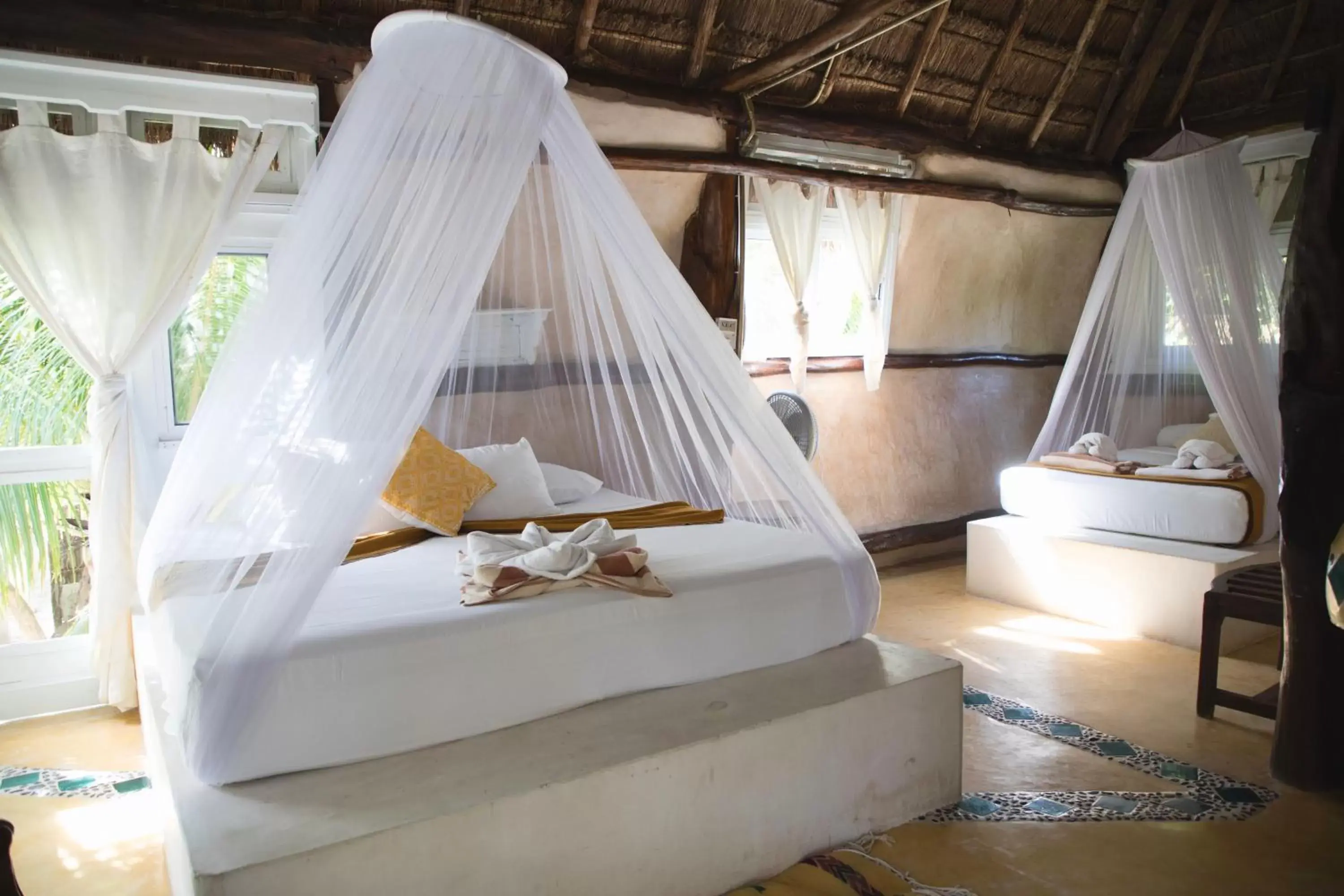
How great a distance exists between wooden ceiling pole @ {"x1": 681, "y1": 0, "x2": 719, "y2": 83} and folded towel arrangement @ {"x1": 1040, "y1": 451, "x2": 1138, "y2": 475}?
9.31ft

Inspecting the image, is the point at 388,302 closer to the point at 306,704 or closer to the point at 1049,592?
the point at 306,704

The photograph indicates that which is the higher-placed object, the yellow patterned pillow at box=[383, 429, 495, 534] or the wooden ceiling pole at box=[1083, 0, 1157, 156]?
the wooden ceiling pole at box=[1083, 0, 1157, 156]

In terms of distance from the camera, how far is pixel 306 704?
215cm

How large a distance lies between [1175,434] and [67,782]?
5.85 metres

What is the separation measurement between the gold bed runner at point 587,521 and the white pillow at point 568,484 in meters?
0.27

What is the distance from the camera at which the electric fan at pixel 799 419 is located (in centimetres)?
477

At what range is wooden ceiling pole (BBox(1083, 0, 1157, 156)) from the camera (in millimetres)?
5918

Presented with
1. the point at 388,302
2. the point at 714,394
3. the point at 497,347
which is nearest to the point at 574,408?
the point at 497,347

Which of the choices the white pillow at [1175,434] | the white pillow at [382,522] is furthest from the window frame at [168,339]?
the white pillow at [1175,434]

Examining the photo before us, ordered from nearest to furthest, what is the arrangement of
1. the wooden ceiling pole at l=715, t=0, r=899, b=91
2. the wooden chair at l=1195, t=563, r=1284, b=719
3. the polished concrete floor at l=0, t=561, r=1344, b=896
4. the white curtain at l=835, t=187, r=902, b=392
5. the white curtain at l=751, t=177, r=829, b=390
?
1. the polished concrete floor at l=0, t=561, r=1344, b=896
2. the wooden chair at l=1195, t=563, r=1284, b=719
3. the wooden ceiling pole at l=715, t=0, r=899, b=91
4. the white curtain at l=751, t=177, r=829, b=390
5. the white curtain at l=835, t=187, r=902, b=392

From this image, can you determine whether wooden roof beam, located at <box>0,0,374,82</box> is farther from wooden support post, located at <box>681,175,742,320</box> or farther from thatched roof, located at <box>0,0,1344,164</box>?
wooden support post, located at <box>681,175,742,320</box>

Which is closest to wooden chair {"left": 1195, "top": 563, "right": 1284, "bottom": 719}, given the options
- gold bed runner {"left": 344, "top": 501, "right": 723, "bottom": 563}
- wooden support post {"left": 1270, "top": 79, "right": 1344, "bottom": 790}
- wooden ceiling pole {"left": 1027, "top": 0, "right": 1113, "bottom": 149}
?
wooden support post {"left": 1270, "top": 79, "right": 1344, "bottom": 790}

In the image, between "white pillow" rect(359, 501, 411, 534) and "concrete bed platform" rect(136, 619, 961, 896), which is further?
"white pillow" rect(359, 501, 411, 534)

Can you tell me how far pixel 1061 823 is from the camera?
2.75m
